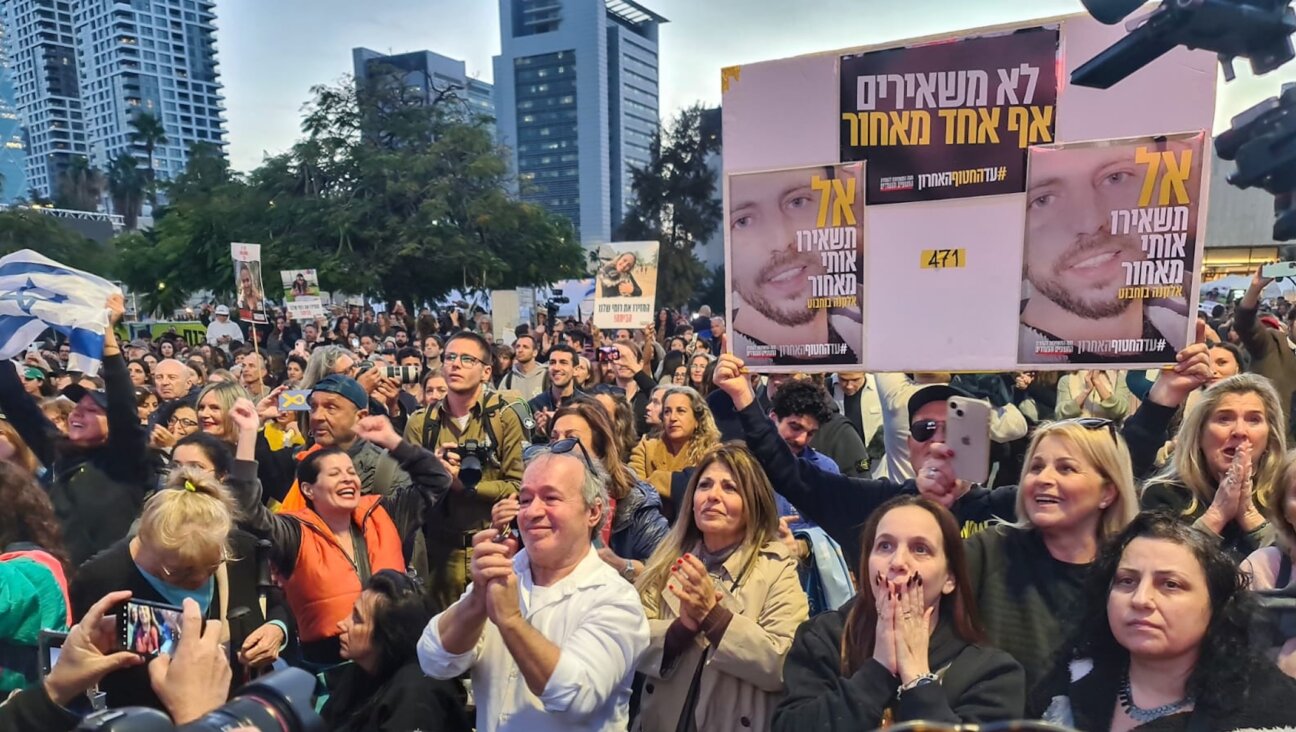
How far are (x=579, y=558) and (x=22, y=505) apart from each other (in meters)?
1.93

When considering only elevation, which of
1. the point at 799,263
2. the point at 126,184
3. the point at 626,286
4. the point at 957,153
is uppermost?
the point at 126,184

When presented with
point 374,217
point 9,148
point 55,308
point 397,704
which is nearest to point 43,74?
point 9,148

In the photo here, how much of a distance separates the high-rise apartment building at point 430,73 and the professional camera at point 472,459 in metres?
26.3

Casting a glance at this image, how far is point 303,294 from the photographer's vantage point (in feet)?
51.4

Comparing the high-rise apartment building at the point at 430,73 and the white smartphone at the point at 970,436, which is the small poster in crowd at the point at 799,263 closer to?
the white smartphone at the point at 970,436

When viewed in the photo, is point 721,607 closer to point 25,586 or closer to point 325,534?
point 325,534

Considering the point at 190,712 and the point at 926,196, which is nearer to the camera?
the point at 190,712

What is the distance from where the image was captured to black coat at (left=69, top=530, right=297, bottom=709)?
208cm

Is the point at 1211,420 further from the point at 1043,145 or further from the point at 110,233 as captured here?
the point at 110,233

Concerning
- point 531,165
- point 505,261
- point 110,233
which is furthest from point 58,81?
point 505,261

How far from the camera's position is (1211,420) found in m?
2.89

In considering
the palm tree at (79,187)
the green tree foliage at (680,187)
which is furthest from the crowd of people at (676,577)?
the palm tree at (79,187)

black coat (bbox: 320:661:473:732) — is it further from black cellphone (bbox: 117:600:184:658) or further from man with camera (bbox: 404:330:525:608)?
man with camera (bbox: 404:330:525:608)

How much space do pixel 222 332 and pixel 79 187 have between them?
78.4 m
